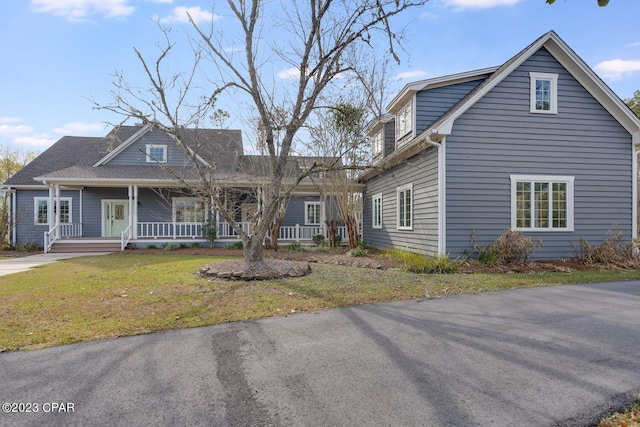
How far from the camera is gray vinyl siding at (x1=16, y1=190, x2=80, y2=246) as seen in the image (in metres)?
18.2

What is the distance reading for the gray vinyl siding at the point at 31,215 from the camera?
18.2 meters

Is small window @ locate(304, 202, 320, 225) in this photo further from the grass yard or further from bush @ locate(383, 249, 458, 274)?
bush @ locate(383, 249, 458, 274)

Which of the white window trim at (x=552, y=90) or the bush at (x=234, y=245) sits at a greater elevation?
the white window trim at (x=552, y=90)

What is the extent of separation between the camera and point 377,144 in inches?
632

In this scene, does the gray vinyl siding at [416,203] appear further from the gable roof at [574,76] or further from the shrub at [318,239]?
the shrub at [318,239]

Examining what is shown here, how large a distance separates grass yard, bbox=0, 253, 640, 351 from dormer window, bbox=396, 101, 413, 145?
18.9 feet

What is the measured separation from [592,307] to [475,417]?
4.45 m

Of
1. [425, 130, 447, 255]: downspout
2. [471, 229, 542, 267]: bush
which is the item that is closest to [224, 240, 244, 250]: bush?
[425, 130, 447, 255]: downspout

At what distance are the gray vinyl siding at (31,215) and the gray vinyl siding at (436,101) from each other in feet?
59.1

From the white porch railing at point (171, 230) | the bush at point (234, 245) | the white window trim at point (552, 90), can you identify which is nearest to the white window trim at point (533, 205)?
the white window trim at point (552, 90)

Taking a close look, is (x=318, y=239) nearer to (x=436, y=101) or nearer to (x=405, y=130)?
(x=405, y=130)

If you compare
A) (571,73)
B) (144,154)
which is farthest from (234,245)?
(571,73)

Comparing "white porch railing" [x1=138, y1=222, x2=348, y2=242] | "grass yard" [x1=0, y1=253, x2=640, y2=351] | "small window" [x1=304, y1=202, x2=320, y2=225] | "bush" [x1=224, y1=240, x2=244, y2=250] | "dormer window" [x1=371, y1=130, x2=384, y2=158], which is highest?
"dormer window" [x1=371, y1=130, x2=384, y2=158]

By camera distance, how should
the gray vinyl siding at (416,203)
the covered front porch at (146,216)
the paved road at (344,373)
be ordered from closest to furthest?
the paved road at (344,373)
the gray vinyl siding at (416,203)
the covered front porch at (146,216)
